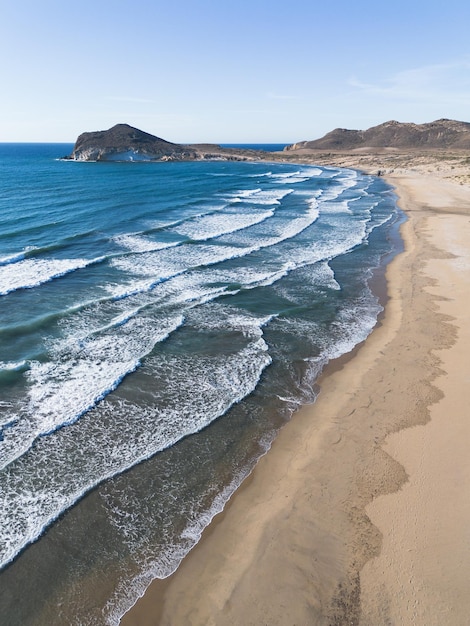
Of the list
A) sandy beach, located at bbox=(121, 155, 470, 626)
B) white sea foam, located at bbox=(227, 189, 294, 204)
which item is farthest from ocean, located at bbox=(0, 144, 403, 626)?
white sea foam, located at bbox=(227, 189, 294, 204)

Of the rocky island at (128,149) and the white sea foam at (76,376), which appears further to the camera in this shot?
the rocky island at (128,149)

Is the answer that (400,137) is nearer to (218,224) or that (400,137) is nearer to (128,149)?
(128,149)

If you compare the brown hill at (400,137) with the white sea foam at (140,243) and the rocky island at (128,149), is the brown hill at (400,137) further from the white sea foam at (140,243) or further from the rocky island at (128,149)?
the white sea foam at (140,243)

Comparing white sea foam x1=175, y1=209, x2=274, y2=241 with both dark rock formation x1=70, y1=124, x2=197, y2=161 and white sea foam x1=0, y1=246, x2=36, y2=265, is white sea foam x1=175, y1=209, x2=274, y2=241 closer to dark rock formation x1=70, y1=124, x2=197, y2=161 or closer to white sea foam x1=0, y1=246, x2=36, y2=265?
white sea foam x1=0, y1=246, x2=36, y2=265

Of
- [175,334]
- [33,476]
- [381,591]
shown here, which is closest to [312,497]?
[381,591]

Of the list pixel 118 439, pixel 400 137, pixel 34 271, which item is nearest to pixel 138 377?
pixel 118 439

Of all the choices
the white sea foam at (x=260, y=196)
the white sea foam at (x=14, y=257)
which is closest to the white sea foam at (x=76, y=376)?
the white sea foam at (x=14, y=257)
